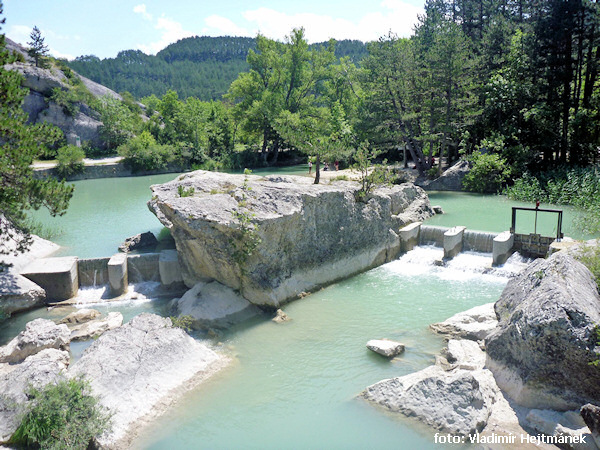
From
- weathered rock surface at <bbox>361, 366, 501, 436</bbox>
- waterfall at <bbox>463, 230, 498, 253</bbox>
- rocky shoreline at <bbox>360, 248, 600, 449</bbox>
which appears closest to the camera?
rocky shoreline at <bbox>360, 248, 600, 449</bbox>

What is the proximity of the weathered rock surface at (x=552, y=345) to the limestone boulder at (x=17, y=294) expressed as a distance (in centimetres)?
1214

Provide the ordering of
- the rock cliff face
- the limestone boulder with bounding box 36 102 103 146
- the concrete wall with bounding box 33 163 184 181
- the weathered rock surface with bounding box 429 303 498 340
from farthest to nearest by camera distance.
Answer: the limestone boulder with bounding box 36 102 103 146 < the concrete wall with bounding box 33 163 184 181 < the rock cliff face < the weathered rock surface with bounding box 429 303 498 340

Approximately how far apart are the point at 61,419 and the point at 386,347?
20.9 ft

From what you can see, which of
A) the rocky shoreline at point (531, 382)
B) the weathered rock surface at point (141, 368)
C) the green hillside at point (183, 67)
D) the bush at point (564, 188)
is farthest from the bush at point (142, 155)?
the green hillside at point (183, 67)

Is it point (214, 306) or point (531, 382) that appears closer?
point (531, 382)

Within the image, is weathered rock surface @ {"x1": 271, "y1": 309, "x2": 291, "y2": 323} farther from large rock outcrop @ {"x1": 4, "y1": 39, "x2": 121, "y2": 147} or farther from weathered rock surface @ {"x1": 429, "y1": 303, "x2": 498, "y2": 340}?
large rock outcrop @ {"x1": 4, "y1": 39, "x2": 121, "y2": 147}

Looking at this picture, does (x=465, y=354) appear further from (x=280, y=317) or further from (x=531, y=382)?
(x=280, y=317)

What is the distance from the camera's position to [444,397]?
313 inches

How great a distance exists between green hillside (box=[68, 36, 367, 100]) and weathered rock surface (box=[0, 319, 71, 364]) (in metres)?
101

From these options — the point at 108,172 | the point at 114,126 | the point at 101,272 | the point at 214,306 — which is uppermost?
the point at 114,126

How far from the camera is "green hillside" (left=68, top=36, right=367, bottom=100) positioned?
4700 inches

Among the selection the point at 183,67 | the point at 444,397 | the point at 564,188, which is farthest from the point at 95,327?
the point at 183,67

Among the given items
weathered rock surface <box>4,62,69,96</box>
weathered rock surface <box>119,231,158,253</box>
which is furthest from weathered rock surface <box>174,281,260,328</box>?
weathered rock surface <box>4,62,69,96</box>

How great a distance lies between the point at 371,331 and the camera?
1166 centimetres
